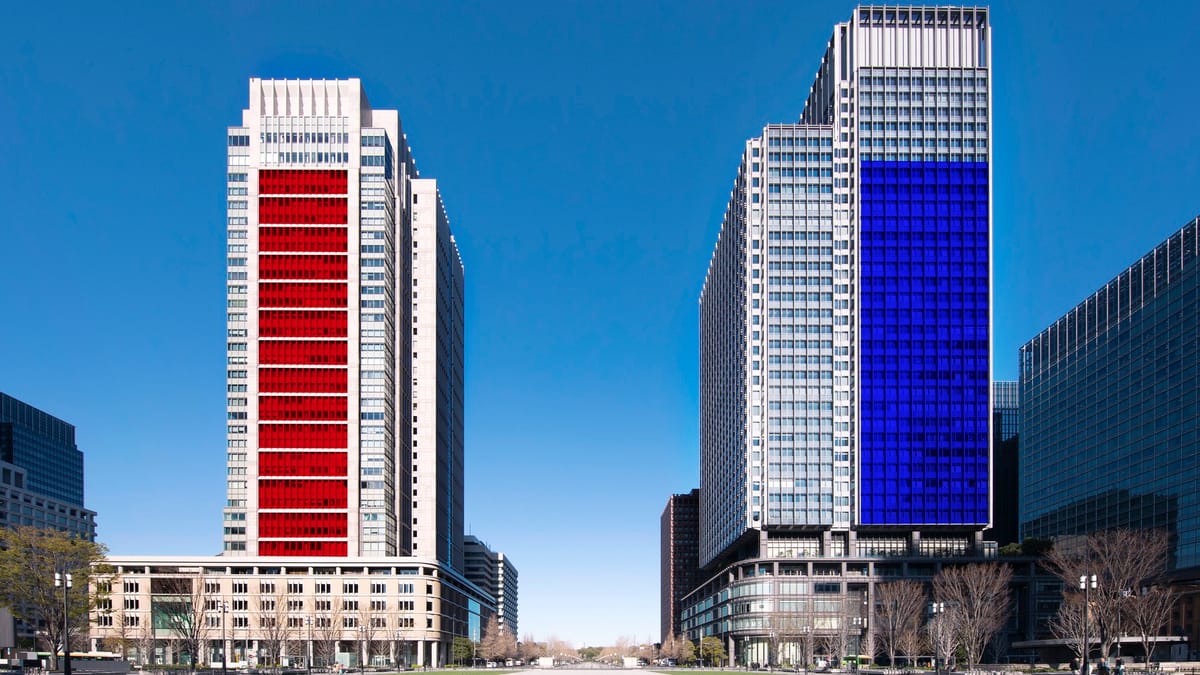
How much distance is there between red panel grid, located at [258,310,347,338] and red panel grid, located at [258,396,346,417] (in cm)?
953

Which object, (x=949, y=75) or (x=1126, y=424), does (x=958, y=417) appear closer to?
(x=1126, y=424)

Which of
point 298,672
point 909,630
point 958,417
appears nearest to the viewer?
point 298,672

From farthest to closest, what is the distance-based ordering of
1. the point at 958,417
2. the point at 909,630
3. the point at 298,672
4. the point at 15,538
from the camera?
the point at 958,417
the point at 909,630
the point at 298,672
the point at 15,538

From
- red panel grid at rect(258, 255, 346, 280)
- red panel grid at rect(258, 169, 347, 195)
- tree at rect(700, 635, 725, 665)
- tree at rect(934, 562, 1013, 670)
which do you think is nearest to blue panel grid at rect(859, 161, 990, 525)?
tree at rect(934, 562, 1013, 670)

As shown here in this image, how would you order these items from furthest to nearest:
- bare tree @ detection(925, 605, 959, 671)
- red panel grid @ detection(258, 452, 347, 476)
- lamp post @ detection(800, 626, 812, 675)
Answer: red panel grid @ detection(258, 452, 347, 476) < lamp post @ detection(800, 626, 812, 675) < bare tree @ detection(925, 605, 959, 671)

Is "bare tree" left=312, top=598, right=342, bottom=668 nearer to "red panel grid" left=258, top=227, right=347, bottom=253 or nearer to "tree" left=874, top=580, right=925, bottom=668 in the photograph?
"red panel grid" left=258, top=227, right=347, bottom=253

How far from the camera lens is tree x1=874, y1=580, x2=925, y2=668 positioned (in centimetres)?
14412

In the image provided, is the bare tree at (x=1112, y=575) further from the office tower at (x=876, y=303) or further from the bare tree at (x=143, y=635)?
the bare tree at (x=143, y=635)

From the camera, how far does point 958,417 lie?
16550cm

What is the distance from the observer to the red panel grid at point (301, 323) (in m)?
167

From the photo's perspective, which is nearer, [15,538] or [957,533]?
[15,538]

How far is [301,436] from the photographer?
167 meters

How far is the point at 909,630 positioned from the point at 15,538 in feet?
353

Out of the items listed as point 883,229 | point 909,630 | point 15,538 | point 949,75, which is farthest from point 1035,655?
point 15,538
